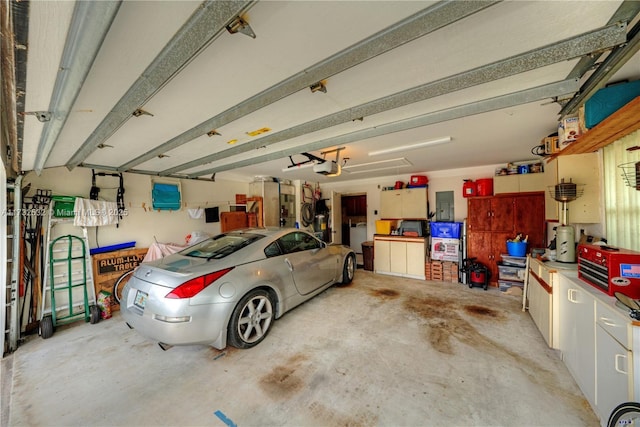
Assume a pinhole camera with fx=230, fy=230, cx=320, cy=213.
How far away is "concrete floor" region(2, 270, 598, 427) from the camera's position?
1.66 meters

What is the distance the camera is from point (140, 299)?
2.28 m

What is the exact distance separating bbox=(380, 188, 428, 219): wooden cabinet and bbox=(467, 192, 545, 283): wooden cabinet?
37.5 inches

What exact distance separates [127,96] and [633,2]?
2.59m

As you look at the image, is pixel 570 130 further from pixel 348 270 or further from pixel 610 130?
pixel 348 270

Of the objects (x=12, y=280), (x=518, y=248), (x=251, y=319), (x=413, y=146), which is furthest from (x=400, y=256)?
(x=12, y=280)

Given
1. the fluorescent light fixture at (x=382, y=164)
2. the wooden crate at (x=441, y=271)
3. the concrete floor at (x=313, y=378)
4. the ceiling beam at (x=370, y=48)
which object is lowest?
the concrete floor at (x=313, y=378)

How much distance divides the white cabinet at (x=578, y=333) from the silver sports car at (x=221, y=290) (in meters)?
2.71

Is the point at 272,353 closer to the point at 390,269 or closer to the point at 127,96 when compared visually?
the point at 127,96

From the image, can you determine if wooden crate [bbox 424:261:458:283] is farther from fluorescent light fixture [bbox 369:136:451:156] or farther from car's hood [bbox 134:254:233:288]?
car's hood [bbox 134:254:233:288]

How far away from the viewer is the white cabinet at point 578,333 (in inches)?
65.5

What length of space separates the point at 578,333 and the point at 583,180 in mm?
1584

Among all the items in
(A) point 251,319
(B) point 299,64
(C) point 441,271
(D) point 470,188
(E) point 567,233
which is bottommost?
(C) point 441,271

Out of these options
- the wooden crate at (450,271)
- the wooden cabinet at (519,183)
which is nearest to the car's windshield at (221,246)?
the wooden crate at (450,271)

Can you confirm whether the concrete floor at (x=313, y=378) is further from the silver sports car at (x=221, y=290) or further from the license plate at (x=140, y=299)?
the license plate at (x=140, y=299)
